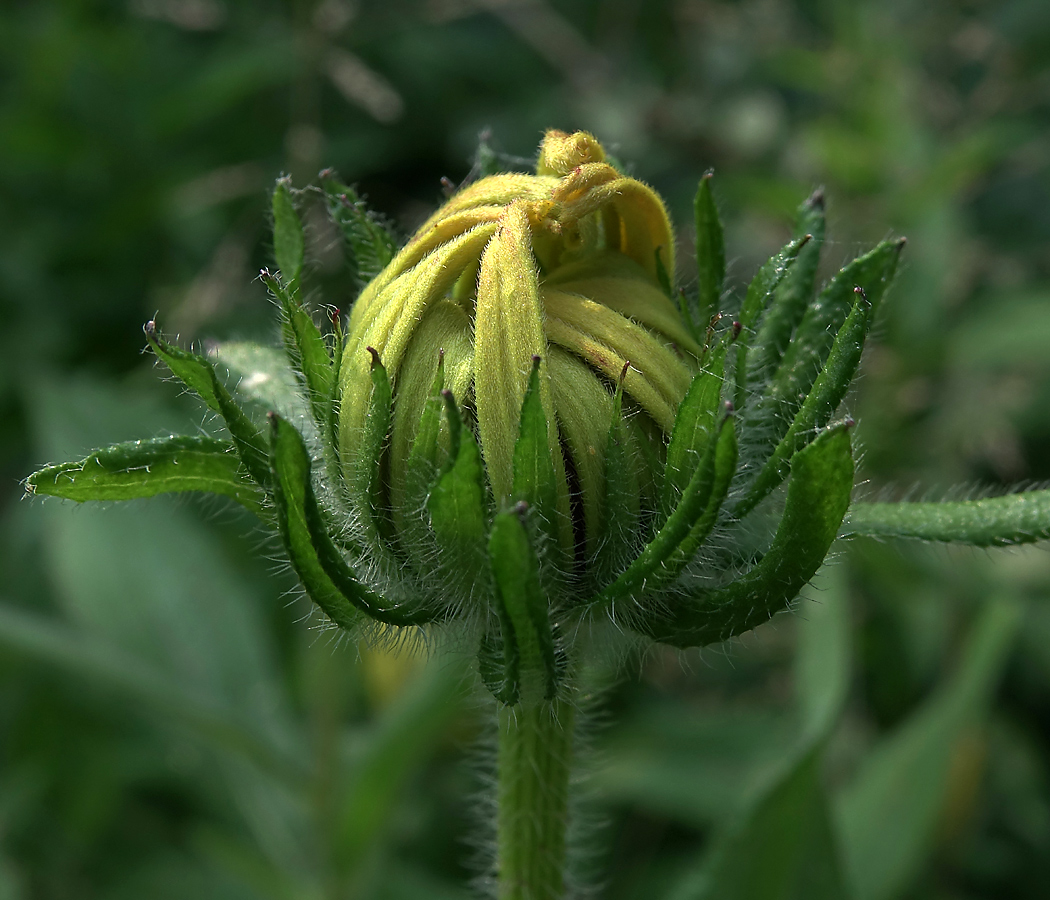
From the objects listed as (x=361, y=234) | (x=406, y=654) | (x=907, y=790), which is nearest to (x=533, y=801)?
(x=361, y=234)

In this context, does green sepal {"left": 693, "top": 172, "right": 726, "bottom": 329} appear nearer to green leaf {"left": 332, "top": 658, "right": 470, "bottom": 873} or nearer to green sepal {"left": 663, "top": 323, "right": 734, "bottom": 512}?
green sepal {"left": 663, "top": 323, "right": 734, "bottom": 512}

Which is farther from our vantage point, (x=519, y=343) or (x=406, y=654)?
(x=406, y=654)

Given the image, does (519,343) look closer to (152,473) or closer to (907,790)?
(152,473)

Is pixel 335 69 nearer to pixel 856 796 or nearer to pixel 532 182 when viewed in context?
pixel 532 182

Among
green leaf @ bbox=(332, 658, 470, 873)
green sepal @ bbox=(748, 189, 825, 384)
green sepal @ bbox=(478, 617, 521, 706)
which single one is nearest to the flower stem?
green sepal @ bbox=(478, 617, 521, 706)

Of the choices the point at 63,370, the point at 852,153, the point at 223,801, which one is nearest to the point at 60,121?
the point at 63,370

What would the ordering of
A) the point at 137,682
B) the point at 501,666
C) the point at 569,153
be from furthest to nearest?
1. the point at 137,682
2. the point at 569,153
3. the point at 501,666
